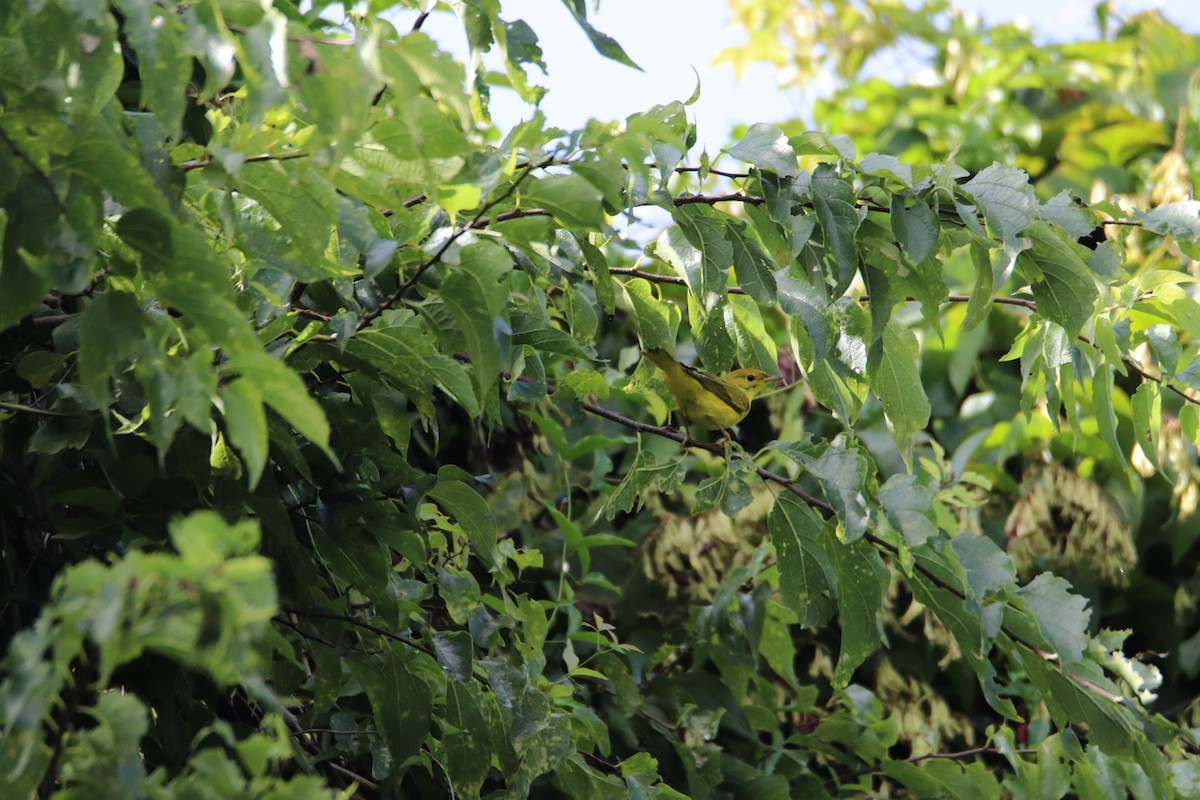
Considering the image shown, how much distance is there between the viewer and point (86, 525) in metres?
1.08

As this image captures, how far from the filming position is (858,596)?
4.14 feet

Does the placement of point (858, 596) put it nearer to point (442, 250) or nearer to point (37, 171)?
point (442, 250)

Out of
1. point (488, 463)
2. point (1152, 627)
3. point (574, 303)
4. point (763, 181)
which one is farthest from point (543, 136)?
point (1152, 627)

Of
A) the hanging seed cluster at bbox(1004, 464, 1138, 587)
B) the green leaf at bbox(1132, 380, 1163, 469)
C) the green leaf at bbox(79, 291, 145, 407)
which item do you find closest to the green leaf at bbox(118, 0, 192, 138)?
the green leaf at bbox(79, 291, 145, 407)

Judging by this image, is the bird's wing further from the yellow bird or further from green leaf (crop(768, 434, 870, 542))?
green leaf (crop(768, 434, 870, 542))

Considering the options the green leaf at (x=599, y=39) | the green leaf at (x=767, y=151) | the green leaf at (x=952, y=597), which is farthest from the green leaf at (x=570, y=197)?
the green leaf at (x=952, y=597)

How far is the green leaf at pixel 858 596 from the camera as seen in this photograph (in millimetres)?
1247

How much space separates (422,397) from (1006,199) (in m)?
0.61

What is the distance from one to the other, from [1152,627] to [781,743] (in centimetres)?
121

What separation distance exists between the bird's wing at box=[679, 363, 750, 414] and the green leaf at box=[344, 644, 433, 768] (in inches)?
36.6

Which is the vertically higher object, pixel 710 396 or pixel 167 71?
pixel 167 71

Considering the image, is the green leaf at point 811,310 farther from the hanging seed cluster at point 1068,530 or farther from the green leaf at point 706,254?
the hanging seed cluster at point 1068,530

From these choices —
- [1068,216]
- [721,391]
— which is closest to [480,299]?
[1068,216]

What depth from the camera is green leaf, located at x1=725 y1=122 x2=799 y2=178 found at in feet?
3.76
